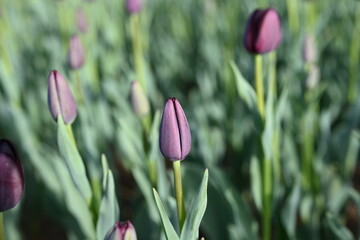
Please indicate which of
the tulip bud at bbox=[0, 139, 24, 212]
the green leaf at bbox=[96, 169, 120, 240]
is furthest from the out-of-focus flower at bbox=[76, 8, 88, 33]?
the tulip bud at bbox=[0, 139, 24, 212]

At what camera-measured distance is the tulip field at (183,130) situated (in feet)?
2.27

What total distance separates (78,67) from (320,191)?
23.9 inches

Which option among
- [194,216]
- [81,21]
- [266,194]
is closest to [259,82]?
[266,194]

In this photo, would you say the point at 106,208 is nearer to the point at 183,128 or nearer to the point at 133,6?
the point at 183,128

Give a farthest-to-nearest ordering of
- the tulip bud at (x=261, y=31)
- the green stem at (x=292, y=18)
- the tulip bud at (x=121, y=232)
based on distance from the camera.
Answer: the green stem at (x=292, y=18) → the tulip bud at (x=261, y=31) → the tulip bud at (x=121, y=232)

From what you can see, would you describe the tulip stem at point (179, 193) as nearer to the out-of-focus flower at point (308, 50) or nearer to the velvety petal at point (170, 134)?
the velvety petal at point (170, 134)

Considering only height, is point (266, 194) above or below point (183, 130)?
below

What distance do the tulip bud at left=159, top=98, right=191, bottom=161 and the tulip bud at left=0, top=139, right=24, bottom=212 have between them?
0.16 m

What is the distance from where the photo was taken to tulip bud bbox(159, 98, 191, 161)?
0.55m

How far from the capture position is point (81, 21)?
57.1 inches

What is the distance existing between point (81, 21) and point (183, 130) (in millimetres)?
980

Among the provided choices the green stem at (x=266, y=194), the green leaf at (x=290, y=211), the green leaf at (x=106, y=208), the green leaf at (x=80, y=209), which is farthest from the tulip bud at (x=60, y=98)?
the green leaf at (x=290, y=211)

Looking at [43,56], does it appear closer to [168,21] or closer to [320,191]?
[168,21]

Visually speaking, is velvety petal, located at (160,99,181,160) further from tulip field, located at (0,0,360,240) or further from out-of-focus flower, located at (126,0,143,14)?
out-of-focus flower, located at (126,0,143,14)
